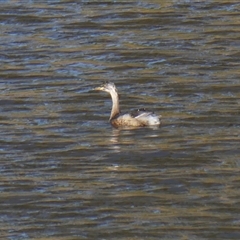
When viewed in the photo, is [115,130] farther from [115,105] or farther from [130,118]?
[115,105]

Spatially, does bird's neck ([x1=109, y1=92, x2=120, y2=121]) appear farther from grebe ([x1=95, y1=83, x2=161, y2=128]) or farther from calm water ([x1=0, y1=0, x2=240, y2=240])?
calm water ([x1=0, y1=0, x2=240, y2=240])

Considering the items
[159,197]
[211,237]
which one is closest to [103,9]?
[159,197]

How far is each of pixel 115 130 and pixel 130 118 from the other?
27 cm

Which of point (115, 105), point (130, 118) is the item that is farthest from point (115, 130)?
point (115, 105)

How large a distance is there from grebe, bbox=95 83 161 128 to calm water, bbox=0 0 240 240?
11cm

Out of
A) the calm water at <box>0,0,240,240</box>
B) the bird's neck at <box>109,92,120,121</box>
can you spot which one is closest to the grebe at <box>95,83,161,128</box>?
the bird's neck at <box>109,92,120,121</box>

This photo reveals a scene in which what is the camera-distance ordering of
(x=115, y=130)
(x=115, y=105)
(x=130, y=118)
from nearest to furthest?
(x=115, y=130), (x=130, y=118), (x=115, y=105)

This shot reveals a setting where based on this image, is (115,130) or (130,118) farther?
(130,118)

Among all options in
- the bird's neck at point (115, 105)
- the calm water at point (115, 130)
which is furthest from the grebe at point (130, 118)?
the calm water at point (115, 130)

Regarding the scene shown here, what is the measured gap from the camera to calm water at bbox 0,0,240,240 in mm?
10000

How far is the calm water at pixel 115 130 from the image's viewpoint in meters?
10.0

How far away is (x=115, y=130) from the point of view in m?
13.7

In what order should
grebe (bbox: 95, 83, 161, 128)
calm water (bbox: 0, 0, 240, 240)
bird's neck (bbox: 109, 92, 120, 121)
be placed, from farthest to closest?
bird's neck (bbox: 109, 92, 120, 121), grebe (bbox: 95, 83, 161, 128), calm water (bbox: 0, 0, 240, 240)

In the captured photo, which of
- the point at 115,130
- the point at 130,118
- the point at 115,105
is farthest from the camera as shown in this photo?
the point at 115,105
